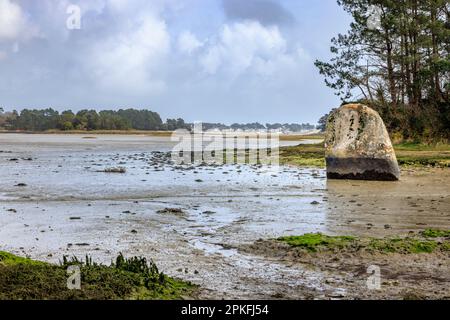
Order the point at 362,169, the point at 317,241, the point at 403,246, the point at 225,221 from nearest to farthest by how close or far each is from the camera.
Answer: the point at 403,246 < the point at 317,241 < the point at 225,221 < the point at 362,169

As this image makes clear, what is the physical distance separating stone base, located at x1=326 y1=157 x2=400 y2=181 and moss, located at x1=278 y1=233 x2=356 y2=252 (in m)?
11.1

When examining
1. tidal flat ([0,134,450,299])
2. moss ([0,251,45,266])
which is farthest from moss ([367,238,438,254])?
moss ([0,251,45,266])

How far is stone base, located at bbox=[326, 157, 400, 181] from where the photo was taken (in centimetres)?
1941

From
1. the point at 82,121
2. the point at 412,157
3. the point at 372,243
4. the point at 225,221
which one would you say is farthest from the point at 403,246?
the point at 82,121

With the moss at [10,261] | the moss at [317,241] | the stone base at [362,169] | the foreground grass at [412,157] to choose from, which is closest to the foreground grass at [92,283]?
the moss at [10,261]

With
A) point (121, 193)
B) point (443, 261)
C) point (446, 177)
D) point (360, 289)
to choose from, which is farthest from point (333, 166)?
point (360, 289)

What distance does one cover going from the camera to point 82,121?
137875mm

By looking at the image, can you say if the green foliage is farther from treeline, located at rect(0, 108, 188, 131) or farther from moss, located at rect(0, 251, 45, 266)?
moss, located at rect(0, 251, 45, 266)

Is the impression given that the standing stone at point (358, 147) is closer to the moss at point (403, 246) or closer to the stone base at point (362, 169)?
the stone base at point (362, 169)

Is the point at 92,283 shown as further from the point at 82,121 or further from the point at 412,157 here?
the point at 82,121

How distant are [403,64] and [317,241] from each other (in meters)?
31.4

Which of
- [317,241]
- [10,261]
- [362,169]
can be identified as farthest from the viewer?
[362,169]

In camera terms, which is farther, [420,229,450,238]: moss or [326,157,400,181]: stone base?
[326,157,400,181]: stone base
